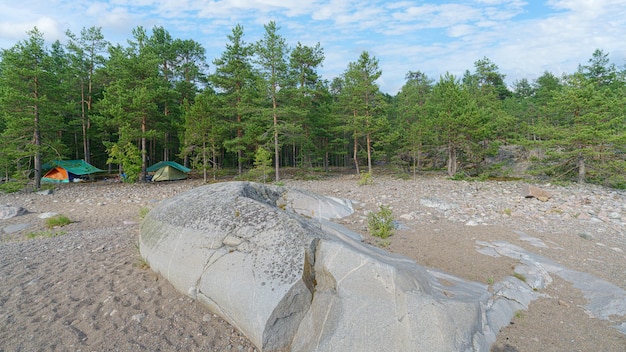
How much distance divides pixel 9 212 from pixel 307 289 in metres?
13.9

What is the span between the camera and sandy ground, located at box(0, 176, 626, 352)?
3.67m

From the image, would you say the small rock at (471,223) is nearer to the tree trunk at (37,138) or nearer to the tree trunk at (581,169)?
the tree trunk at (581,169)

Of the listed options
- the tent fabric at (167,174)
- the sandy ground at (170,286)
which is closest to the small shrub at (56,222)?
the sandy ground at (170,286)

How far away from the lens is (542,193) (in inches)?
554

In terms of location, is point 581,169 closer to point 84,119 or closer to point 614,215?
point 614,215

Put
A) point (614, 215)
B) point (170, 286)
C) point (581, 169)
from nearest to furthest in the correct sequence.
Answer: point (170, 286)
point (614, 215)
point (581, 169)

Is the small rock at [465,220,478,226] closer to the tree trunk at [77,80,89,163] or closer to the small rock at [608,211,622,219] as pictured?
the small rock at [608,211,622,219]

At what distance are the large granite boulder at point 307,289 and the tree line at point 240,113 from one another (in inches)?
592

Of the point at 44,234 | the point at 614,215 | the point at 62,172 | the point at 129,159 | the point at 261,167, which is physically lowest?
the point at 44,234

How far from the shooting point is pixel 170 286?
4.62 metres

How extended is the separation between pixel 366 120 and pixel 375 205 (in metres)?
14.3

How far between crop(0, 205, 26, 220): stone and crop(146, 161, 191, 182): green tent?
1262 cm

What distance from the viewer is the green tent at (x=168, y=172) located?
2458cm

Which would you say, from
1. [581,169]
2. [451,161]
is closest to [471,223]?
[581,169]
